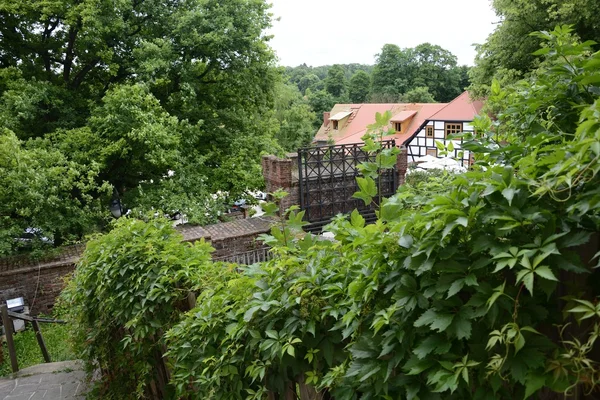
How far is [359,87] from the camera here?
4659cm

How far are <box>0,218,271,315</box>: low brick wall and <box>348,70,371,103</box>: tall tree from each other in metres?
39.7

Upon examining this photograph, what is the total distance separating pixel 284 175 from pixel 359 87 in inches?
1528

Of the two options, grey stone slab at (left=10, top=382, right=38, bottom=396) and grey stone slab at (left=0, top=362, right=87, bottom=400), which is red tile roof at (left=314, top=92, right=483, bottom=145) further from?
grey stone slab at (left=10, top=382, right=38, bottom=396)

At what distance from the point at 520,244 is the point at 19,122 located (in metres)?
10.9

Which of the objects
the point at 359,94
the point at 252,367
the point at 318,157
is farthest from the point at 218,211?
the point at 359,94

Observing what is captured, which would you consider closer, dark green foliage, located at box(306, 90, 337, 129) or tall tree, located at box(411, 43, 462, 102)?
dark green foliage, located at box(306, 90, 337, 129)

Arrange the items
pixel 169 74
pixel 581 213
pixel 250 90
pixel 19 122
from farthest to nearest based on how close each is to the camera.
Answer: pixel 250 90 < pixel 169 74 < pixel 19 122 < pixel 581 213

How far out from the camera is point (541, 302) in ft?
3.52

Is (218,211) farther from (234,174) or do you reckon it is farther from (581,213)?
(581,213)

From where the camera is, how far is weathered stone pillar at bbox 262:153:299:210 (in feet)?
32.6

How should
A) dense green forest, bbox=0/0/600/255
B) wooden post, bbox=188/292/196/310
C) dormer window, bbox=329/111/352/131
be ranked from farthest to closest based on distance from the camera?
1. dormer window, bbox=329/111/352/131
2. dense green forest, bbox=0/0/600/255
3. wooden post, bbox=188/292/196/310

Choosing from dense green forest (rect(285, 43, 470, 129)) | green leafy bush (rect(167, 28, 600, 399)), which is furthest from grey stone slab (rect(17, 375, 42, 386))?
dense green forest (rect(285, 43, 470, 129))

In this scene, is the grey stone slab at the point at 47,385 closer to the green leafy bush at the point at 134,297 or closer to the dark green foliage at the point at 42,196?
the green leafy bush at the point at 134,297

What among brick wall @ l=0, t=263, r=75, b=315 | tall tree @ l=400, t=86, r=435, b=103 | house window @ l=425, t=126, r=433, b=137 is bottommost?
brick wall @ l=0, t=263, r=75, b=315
